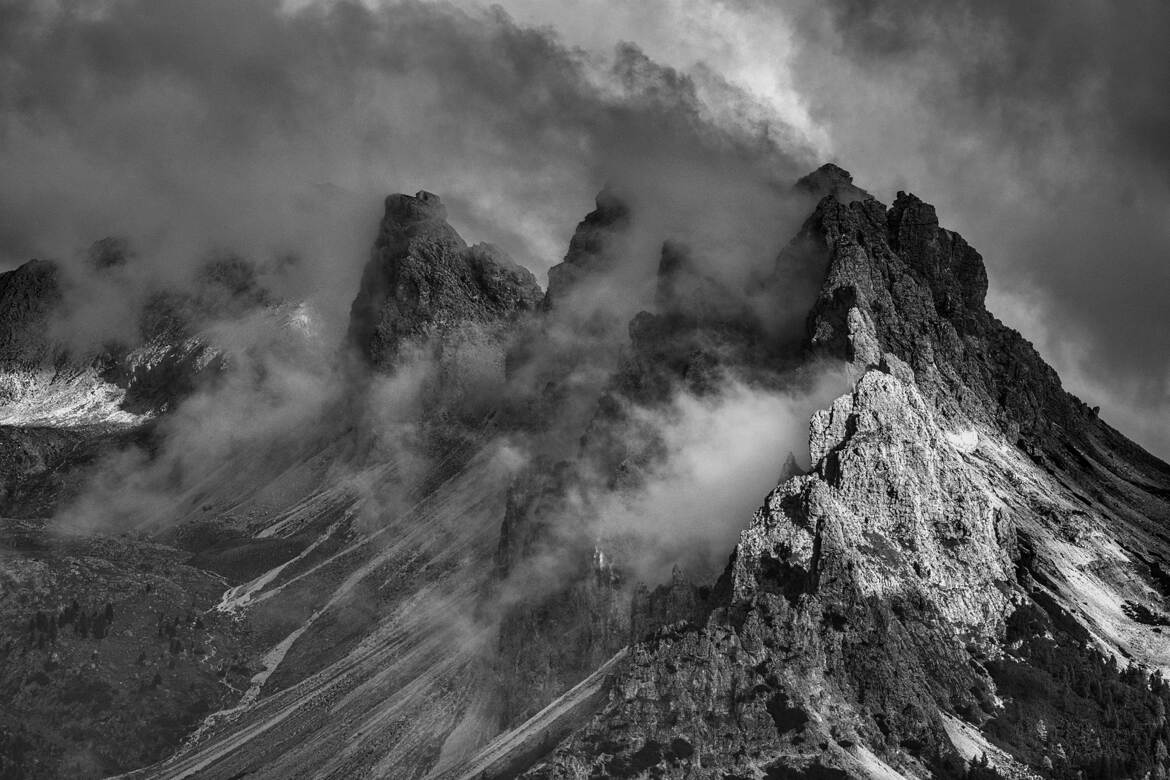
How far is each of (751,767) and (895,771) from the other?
17745mm

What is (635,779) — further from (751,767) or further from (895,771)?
(895,771)

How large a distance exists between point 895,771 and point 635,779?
31804mm

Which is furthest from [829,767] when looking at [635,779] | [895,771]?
[635,779]

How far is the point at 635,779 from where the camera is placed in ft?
654

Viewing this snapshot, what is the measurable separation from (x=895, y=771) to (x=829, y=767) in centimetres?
917

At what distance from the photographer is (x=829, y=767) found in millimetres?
196625

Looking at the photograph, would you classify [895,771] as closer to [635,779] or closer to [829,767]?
[829,767]

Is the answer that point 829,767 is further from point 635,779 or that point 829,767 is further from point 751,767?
point 635,779

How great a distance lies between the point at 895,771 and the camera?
655ft

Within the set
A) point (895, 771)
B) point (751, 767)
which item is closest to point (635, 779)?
point (751, 767)

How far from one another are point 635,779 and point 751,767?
14.2 metres

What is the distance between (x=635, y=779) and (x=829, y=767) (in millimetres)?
23511

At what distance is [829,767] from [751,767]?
9424 mm
